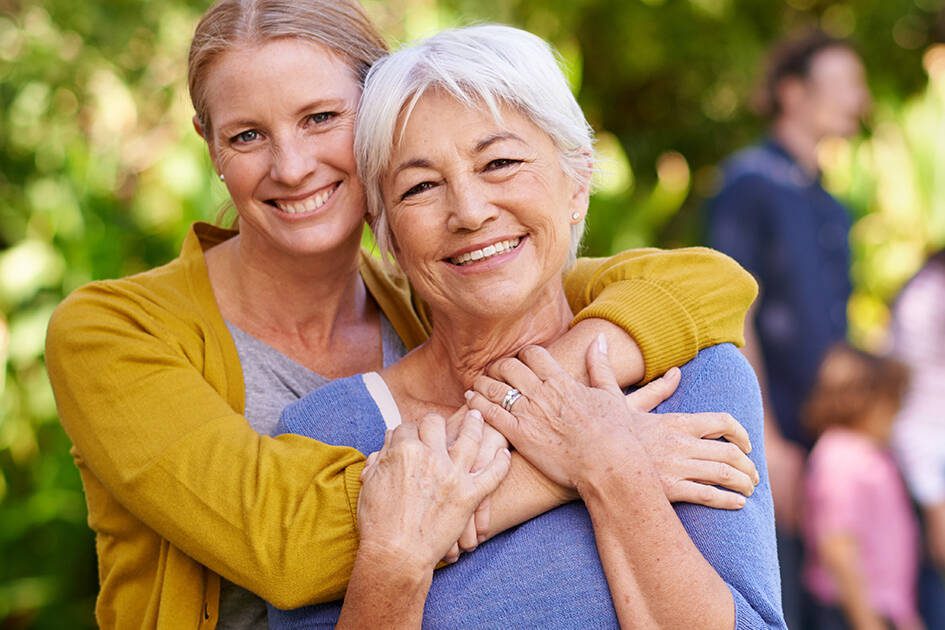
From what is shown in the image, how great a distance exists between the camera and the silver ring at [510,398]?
198 cm

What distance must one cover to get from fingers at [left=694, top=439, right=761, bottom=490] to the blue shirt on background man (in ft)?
10.0

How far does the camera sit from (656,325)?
2.03 meters

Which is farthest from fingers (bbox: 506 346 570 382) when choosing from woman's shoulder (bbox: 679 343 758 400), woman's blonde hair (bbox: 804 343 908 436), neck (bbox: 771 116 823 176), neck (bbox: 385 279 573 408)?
neck (bbox: 771 116 823 176)

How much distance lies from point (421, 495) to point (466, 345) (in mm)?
397

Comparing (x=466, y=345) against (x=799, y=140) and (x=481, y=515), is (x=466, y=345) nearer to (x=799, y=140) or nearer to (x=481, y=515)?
(x=481, y=515)

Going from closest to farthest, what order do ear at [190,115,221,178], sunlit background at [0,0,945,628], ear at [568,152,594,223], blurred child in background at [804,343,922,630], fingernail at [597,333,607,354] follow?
fingernail at [597,333,607,354] < ear at [568,152,594,223] < ear at [190,115,221,178] < blurred child in background at [804,343,922,630] < sunlit background at [0,0,945,628]

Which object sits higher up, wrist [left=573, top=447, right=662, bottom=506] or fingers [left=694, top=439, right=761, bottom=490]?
wrist [left=573, top=447, right=662, bottom=506]

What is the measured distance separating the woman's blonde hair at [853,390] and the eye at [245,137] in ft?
10.0

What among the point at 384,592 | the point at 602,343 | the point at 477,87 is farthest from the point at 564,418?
the point at 477,87

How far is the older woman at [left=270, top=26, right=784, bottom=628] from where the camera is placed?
6.01 feet

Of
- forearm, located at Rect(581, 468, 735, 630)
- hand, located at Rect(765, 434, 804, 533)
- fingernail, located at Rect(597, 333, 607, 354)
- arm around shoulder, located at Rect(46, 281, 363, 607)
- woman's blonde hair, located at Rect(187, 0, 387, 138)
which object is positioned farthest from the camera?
hand, located at Rect(765, 434, 804, 533)

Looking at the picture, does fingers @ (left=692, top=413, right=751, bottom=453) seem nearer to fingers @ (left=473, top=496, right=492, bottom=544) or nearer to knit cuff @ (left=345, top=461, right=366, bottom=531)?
fingers @ (left=473, top=496, right=492, bottom=544)

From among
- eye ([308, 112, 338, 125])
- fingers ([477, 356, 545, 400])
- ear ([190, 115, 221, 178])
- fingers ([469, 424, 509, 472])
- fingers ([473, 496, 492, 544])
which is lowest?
fingers ([473, 496, 492, 544])

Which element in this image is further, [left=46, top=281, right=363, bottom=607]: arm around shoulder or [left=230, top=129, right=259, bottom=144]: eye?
[left=230, top=129, right=259, bottom=144]: eye
